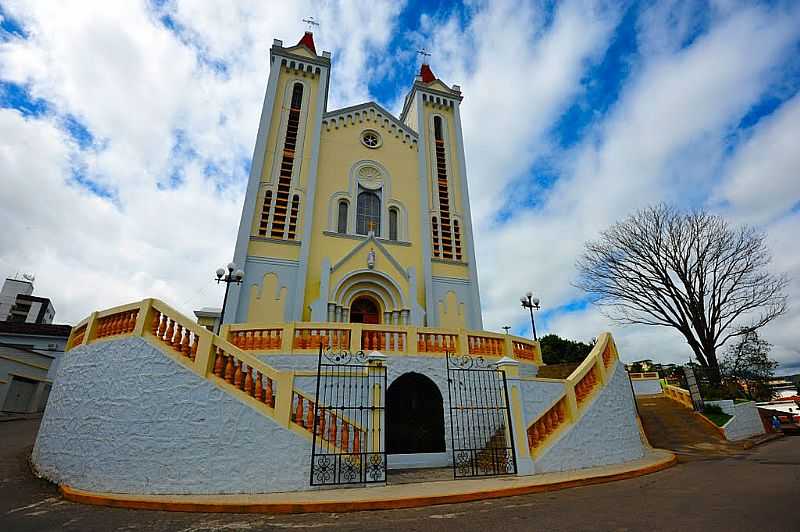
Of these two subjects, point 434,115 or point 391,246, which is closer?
point 391,246

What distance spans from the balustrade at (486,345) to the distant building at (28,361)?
2248cm

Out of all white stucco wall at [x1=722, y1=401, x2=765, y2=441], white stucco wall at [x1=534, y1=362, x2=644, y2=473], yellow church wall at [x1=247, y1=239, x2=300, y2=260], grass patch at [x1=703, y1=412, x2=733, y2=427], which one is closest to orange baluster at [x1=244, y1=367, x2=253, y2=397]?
white stucco wall at [x1=534, y1=362, x2=644, y2=473]

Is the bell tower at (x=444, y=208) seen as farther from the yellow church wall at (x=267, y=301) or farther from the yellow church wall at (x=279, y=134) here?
the yellow church wall at (x=267, y=301)

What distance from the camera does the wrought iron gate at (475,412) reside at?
757cm

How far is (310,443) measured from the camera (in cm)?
593

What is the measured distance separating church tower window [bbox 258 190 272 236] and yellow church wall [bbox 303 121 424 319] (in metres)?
1.89

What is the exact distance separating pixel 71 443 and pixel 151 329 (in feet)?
7.43

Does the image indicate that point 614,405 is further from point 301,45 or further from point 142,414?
point 301,45

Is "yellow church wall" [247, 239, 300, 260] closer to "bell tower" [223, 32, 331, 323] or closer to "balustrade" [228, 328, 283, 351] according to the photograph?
"bell tower" [223, 32, 331, 323]

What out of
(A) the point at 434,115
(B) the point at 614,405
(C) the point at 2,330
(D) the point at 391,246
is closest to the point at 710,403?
(B) the point at 614,405

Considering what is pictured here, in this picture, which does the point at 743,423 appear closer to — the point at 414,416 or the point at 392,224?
the point at 414,416

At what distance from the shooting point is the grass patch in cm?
1356

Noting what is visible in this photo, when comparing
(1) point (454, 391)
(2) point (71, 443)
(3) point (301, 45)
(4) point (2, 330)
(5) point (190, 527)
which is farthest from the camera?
(4) point (2, 330)

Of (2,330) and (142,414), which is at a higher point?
(2,330)
